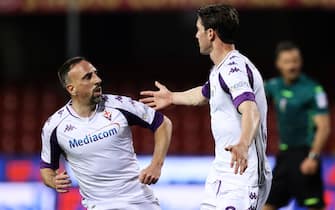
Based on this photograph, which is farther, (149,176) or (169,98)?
(169,98)

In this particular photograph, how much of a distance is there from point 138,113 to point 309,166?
2475 millimetres

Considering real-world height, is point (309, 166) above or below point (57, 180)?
above

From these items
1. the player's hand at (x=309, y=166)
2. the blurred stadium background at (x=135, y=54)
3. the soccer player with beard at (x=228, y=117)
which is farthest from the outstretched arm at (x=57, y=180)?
the blurred stadium background at (x=135, y=54)

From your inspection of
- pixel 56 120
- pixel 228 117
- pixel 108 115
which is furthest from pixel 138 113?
pixel 228 117

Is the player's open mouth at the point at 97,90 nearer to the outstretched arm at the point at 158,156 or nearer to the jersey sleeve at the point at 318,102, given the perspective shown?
the outstretched arm at the point at 158,156

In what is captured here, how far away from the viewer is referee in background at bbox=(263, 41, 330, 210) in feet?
27.2

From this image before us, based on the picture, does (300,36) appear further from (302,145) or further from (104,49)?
(302,145)

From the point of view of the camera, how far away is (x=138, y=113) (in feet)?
20.4

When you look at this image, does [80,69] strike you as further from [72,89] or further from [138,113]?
[138,113]

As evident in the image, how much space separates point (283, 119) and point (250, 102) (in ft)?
10.2

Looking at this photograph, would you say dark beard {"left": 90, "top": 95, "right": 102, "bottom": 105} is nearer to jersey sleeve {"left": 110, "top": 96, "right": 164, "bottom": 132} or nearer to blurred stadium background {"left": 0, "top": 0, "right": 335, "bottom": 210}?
jersey sleeve {"left": 110, "top": 96, "right": 164, "bottom": 132}

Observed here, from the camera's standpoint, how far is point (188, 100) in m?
6.30

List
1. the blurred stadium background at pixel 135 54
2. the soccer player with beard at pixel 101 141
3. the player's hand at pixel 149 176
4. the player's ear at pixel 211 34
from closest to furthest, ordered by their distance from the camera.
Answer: the player's ear at pixel 211 34
the player's hand at pixel 149 176
the soccer player with beard at pixel 101 141
the blurred stadium background at pixel 135 54

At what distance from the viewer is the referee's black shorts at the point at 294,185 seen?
8.26 meters
